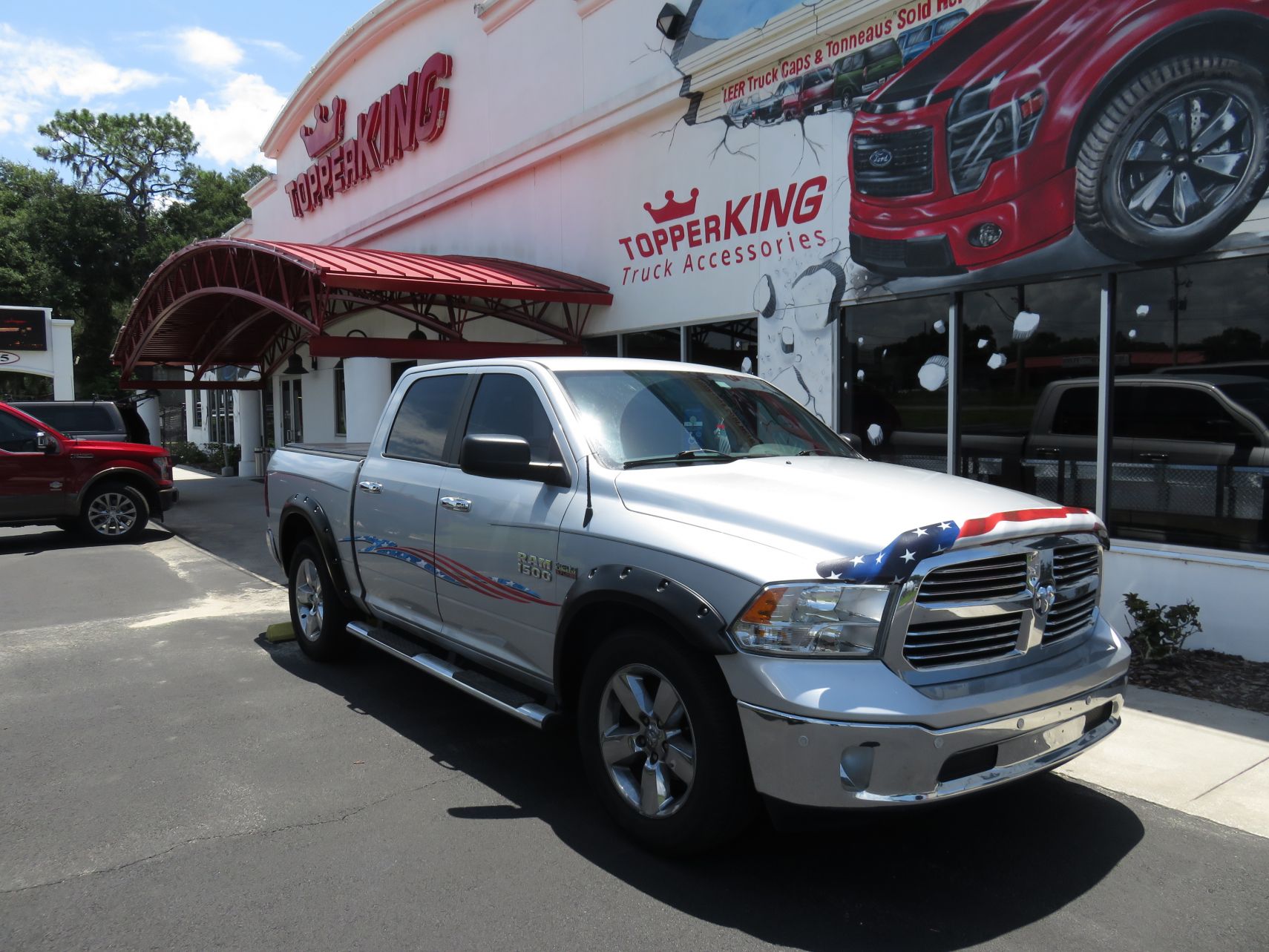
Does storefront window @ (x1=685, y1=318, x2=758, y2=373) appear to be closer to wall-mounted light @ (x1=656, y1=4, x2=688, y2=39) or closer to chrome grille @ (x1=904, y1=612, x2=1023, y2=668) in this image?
wall-mounted light @ (x1=656, y1=4, x2=688, y2=39)

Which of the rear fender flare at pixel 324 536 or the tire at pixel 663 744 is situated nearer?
the tire at pixel 663 744

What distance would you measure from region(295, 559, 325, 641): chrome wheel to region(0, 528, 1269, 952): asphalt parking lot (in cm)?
95

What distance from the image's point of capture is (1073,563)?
3.62 meters

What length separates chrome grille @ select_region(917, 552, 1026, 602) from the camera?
10.3 ft

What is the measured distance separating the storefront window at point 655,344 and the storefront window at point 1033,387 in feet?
13.0

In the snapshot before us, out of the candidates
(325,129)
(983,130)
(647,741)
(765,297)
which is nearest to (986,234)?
(983,130)

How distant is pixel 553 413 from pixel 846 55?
20.6 ft

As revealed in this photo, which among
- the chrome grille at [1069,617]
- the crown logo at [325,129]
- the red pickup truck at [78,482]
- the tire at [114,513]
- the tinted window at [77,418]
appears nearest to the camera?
the chrome grille at [1069,617]

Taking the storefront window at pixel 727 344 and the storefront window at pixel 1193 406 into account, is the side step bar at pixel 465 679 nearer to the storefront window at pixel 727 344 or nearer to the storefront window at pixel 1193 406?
the storefront window at pixel 1193 406

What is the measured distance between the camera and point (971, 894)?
10.8 ft

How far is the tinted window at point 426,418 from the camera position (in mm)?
5105

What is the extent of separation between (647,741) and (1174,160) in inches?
228

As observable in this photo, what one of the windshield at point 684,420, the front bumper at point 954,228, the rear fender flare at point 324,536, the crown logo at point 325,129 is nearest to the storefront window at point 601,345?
the front bumper at point 954,228

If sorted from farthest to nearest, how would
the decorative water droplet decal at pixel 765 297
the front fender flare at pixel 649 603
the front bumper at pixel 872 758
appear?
the decorative water droplet decal at pixel 765 297, the front fender flare at pixel 649 603, the front bumper at pixel 872 758
